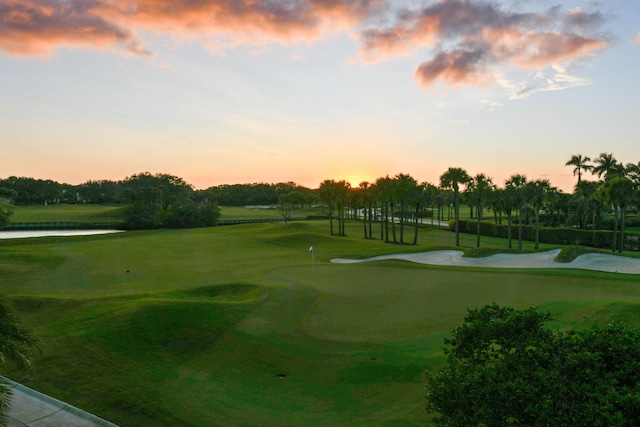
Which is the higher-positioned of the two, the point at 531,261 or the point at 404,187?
the point at 404,187

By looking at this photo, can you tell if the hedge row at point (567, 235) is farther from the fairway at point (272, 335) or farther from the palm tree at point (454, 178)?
the fairway at point (272, 335)

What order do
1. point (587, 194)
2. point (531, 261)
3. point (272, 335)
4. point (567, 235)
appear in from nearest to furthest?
point (272, 335), point (531, 261), point (567, 235), point (587, 194)

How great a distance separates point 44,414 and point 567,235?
7373cm

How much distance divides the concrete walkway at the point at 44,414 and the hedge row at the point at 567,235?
228 feet

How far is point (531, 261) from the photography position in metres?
41.5

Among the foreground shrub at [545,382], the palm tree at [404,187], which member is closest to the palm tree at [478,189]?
the palm tree at [404,187]

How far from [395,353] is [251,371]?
5.56 m

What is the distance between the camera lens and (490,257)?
42688 mm

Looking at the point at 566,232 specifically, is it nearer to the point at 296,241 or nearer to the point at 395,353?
the point at 296,241

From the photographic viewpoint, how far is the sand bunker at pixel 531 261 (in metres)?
38.3

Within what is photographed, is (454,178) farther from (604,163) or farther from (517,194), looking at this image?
(604,163)

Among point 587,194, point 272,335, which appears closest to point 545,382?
point 272,335

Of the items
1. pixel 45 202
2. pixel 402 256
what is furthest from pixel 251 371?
pixel 45 202

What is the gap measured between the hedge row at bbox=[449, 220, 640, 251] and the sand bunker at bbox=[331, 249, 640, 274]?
2336 cm
